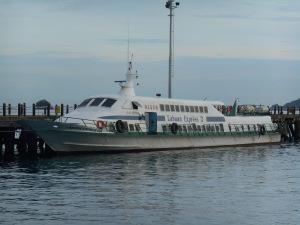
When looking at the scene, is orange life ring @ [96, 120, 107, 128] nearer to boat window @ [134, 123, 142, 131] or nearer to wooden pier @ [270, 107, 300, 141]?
boat window @ [134, 123, 142, 131]

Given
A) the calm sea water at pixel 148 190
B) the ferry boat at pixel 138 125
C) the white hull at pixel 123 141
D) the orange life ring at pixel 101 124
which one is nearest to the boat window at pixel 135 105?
the ferry boat at pixel 138 125

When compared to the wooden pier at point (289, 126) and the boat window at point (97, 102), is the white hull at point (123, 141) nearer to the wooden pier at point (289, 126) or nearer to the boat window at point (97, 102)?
the boat window at point (97, 102)

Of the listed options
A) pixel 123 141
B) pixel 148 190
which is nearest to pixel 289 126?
pixel 123 141

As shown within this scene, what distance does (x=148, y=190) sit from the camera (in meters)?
36.3

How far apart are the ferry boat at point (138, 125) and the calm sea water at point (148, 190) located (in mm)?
1632

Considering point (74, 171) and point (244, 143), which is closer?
point (74, 171)

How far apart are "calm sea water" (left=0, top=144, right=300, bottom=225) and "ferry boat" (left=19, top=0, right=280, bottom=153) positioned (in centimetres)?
163

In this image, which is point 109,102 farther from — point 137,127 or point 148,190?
point 148,190

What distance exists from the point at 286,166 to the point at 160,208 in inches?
913

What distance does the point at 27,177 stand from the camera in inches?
1620

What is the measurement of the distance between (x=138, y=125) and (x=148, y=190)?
23.5 meters

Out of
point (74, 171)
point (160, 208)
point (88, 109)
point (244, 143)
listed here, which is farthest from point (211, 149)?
point (160, 208)

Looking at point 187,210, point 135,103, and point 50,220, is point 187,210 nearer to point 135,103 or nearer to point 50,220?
point 50,220

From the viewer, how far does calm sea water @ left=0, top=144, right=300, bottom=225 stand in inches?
1128
